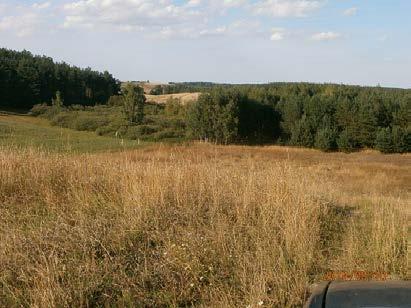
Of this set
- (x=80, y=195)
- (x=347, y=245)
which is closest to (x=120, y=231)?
(x=80, y=195)

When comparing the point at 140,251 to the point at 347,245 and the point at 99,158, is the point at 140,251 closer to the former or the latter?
the point at 347,245

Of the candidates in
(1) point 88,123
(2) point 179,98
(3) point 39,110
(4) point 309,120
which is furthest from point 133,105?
(4) point 309,120

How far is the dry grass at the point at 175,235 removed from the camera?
384 centimetres

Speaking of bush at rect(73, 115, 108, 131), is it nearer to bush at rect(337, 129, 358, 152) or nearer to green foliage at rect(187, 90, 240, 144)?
green foliage at rect(187, 90, 240, 144)

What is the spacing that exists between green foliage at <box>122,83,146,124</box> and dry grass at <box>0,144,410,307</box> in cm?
6310

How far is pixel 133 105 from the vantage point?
69.9 m

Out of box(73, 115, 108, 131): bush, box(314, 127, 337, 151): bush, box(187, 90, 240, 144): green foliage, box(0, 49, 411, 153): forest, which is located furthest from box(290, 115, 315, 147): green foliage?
box(73, 115, 108, 131): bush

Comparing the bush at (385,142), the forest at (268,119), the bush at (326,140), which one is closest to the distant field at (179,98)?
the forest at (268,119)

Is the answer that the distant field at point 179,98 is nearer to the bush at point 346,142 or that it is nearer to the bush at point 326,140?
the bush at point 326,140

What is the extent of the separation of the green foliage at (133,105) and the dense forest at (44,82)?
929 inches

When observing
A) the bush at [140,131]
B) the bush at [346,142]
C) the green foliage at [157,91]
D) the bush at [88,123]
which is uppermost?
the green foliage at [157,91]

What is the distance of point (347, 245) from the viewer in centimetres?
486

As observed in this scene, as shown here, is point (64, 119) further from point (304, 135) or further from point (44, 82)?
point (304, 135)
